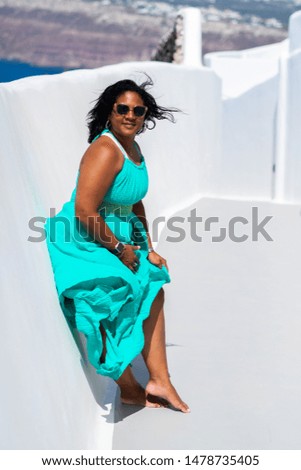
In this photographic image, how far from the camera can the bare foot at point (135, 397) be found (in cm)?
397

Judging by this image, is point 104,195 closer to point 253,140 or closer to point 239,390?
point 239,390

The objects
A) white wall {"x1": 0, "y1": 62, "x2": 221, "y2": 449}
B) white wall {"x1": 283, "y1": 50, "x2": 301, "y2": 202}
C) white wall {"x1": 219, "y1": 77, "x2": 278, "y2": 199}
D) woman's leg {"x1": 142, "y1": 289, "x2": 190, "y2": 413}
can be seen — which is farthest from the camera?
white wall {"x1": 219, "y1": 77, "x2": 278, "y2": 199}

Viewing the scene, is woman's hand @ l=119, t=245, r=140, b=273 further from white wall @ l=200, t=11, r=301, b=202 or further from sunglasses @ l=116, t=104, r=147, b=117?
Answer: white wall @ l=200, t=11, r=301, b=202

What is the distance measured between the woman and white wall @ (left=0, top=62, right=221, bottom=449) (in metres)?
0.11

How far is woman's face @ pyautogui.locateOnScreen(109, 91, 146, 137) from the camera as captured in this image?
3.73 meters

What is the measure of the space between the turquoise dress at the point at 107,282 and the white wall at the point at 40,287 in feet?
0.27

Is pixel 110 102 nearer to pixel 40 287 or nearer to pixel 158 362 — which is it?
pixel 40 287

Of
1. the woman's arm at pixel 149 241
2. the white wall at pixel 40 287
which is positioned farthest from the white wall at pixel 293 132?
the woman's arm at pixel 149 241

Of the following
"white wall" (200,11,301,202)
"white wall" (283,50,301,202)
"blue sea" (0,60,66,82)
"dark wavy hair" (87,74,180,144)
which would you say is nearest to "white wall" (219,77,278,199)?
"white wall" (200,11,301,202)

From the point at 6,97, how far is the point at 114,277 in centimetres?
94

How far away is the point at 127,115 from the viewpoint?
3.72 m

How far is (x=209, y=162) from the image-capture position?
1189 centimetres

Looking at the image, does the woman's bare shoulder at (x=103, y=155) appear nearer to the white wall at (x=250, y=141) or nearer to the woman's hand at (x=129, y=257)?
the woman's hand at (x=129, y=257)

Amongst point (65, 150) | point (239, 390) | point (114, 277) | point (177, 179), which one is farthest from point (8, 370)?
point (177, 179)
